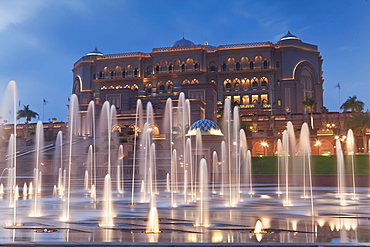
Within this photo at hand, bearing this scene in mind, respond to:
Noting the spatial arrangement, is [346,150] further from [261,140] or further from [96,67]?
[96,67]

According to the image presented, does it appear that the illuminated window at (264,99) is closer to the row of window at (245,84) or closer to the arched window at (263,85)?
the arched window at (263,85)

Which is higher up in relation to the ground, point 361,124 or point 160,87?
point 160,87

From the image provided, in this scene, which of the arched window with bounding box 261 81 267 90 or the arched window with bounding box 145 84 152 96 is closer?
the arched window with bounding box 261 81 267 90

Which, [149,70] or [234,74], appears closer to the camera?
[234,74]

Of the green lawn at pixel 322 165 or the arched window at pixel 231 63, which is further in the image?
the arched window at pixel 231 63

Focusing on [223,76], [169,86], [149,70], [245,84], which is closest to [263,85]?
[245,84]

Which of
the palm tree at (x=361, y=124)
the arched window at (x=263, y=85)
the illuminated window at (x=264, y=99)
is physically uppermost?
the arched window at (x=263, y=85)

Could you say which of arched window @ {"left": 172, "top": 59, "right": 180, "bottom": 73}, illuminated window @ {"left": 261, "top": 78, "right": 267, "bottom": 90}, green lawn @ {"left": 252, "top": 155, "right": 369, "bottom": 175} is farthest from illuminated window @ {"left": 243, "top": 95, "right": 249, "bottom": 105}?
green lawn @ {"left": 252, "top": 155, "right": 369, "bottom": 175}

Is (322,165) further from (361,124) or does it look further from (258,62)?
(258,62)

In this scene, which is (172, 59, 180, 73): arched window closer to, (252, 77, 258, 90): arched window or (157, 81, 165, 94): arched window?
(157, 81, 165, 94): arched window

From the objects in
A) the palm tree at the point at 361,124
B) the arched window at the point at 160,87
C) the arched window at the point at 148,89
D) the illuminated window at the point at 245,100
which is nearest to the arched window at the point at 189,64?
the arched window at the point at 160,87

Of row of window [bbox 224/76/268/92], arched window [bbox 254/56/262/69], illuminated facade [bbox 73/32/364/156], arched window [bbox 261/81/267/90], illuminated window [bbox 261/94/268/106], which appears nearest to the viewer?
illuminated facade [bbox 73/32/364/156]

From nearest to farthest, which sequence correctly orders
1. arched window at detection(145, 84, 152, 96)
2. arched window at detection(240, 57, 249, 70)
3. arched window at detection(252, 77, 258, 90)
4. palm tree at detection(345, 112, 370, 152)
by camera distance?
palm tree at detection(345, 112, 370, 152), arched window at detection(252, 77, 258, 90), arched window at detection(240, 57, 249, 70), arched window at detection(145, 84, 152, 96)

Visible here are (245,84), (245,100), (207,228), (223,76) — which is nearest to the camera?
(207,228)
